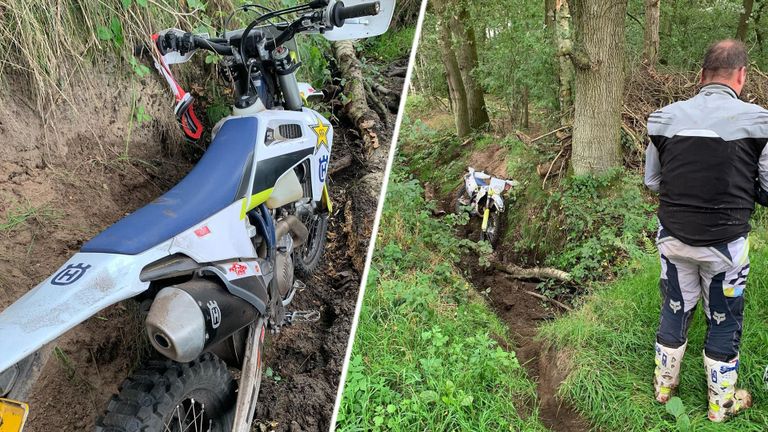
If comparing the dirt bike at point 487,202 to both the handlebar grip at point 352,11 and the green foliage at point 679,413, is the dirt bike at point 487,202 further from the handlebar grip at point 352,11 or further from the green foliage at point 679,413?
the handlebar grip at point 352,11

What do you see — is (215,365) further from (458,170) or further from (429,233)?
(458,170)

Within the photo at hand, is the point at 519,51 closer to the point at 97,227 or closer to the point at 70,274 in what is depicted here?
the point at 97,227

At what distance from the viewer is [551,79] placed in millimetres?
9188

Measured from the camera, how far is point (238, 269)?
246cm

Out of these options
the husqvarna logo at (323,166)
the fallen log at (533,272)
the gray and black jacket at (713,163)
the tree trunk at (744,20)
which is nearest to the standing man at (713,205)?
the gray and black jacket at (713,163)

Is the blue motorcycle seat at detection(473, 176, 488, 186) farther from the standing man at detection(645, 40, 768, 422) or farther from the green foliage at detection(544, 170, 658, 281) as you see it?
the standing man at detection(645, 40, 768, 422)

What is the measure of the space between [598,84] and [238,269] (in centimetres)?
508

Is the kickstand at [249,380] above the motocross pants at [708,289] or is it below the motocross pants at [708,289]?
above

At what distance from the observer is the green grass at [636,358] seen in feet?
10.8

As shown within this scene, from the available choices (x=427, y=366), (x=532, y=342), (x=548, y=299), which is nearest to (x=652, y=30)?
(x=548, y=299)

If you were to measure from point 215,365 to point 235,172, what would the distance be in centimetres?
81

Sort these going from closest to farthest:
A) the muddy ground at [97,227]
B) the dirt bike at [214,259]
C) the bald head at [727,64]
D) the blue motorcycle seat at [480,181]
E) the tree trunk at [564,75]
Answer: the dirt bike at [214,259], the muddy ground at [97,227], the bald head at [727,64], the tree trunk at [564,75], the blue motorcycle seat at [480,181]

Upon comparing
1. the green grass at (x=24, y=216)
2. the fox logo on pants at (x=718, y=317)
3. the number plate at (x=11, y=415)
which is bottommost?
the fox logo on pants at (x=718, y=317)

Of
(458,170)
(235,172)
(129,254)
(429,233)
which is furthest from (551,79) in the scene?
(129,254)
